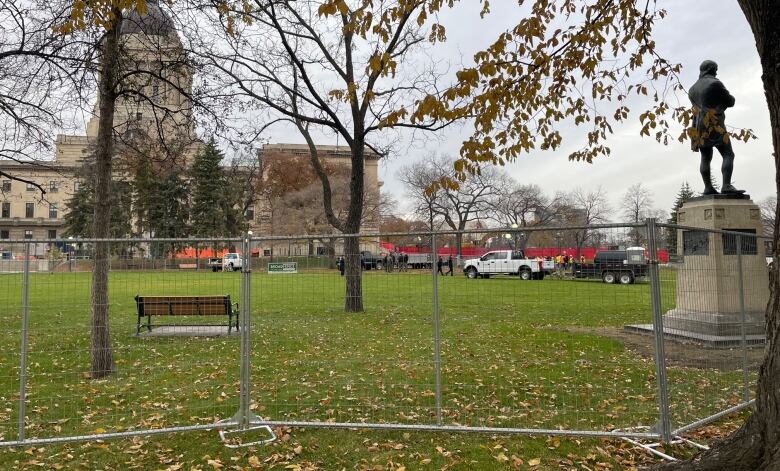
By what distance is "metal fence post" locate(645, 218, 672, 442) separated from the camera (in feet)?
15.4

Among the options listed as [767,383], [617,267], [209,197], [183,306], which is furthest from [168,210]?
[767,383]

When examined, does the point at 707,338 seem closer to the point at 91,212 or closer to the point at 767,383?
the point at 767,383

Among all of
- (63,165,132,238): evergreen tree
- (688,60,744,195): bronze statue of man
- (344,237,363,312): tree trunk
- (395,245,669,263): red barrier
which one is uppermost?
(63,165,132,238): evergreen tree

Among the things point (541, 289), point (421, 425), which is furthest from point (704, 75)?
point (421, 425)

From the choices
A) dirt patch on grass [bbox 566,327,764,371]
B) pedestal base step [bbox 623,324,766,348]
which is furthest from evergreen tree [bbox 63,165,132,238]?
pedestal base step [bbox 623,324,766,348]

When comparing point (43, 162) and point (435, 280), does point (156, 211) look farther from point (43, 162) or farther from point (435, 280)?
point (435, 280)

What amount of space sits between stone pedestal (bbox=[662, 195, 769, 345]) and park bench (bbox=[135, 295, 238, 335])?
7628 millimetres

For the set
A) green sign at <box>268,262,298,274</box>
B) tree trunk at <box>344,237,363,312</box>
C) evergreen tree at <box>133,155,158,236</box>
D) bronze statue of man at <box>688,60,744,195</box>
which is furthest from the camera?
evergreen tree at <box>133,155,158,236</box>

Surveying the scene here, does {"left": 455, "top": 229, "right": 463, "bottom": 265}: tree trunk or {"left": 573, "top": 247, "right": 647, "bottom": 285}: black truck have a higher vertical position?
{"left": 455, "top": 229, "right": 463, "bottom": 265}: tree trunk

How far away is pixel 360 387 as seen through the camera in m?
6.73

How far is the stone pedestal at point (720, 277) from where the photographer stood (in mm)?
7539

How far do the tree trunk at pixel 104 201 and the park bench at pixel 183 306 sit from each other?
252 centimetres

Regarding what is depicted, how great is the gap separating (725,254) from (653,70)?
4.28 metres

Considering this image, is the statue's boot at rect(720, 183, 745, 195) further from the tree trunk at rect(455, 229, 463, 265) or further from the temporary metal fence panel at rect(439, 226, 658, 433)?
the tree trunk at rect(455, 229, 463, 265)
